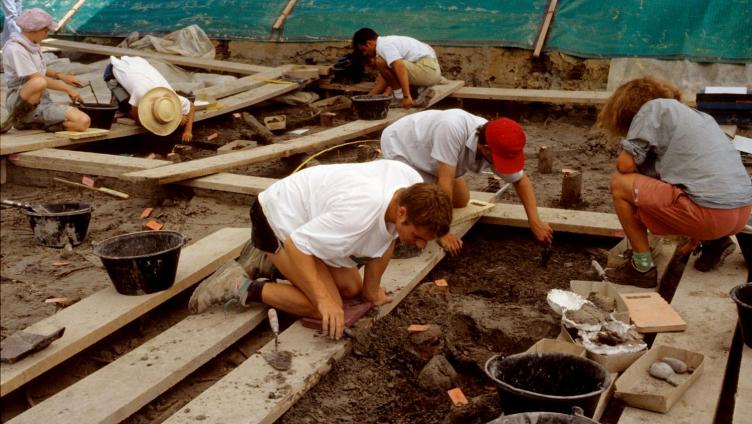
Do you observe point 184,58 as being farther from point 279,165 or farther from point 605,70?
point 605,70

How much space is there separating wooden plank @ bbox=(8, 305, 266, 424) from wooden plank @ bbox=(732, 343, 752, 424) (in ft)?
7.32

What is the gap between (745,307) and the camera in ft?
11.3

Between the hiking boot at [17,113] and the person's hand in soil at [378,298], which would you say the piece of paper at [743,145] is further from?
the hiking boot at [17,113]

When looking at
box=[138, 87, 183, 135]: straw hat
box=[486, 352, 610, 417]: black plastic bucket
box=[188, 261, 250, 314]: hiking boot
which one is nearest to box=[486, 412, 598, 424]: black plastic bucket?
box=[486, 352, 610, 417]: black plastic bucket

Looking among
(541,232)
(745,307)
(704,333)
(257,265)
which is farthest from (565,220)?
(257,265)

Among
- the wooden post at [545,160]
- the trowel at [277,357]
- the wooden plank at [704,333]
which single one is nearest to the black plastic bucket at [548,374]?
the wooden plank at [704,333]

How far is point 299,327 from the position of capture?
384cm

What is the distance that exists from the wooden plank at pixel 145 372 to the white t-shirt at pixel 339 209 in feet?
1.88

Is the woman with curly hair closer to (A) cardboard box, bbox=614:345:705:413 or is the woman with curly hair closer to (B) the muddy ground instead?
(B) the muddy ground

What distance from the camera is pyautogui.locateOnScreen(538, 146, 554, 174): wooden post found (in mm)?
6770

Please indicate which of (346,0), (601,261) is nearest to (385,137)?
(601,261)

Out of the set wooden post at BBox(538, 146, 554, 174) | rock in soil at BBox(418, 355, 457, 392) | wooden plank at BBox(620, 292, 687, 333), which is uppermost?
wooden plank at BBox(620, 292, 687, 333)

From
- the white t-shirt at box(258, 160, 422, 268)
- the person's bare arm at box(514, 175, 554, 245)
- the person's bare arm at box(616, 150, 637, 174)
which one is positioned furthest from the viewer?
the person's bare arm at box(514, 175, 554, 245)

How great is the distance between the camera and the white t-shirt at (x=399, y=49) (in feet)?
26.2
